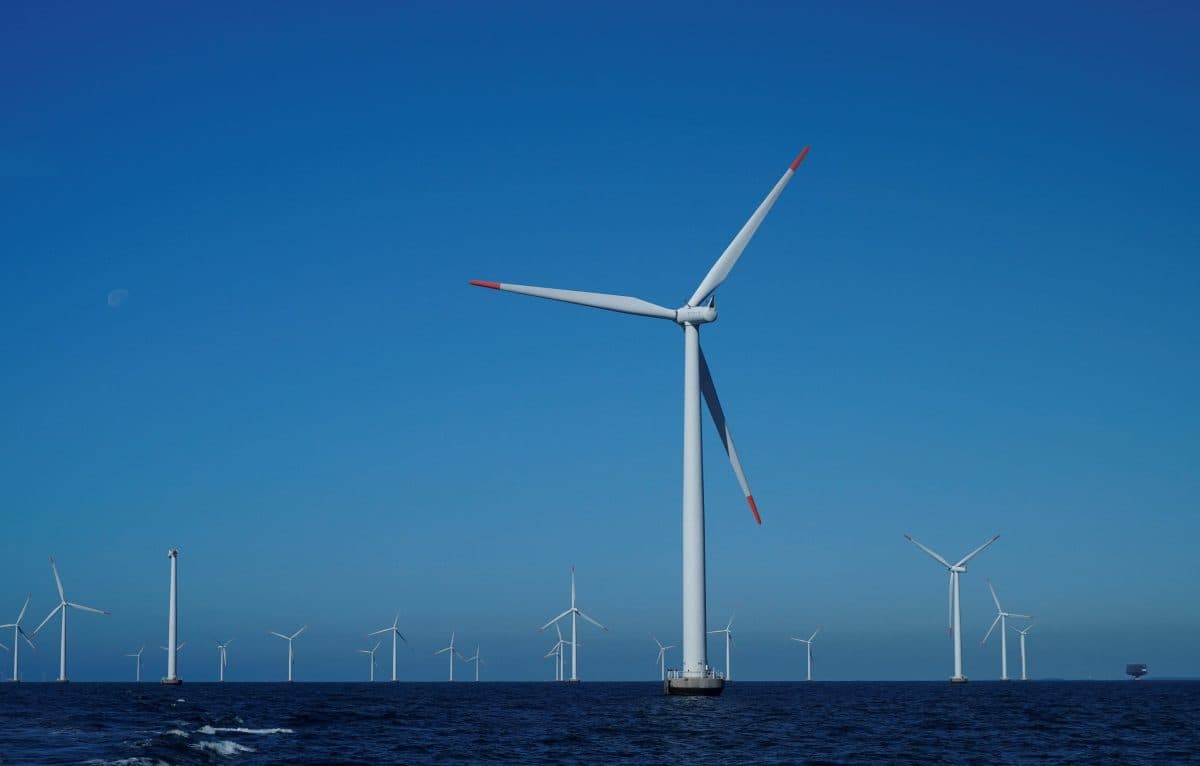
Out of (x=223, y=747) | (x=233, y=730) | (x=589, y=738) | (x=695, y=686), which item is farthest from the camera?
(x=695, y=686)

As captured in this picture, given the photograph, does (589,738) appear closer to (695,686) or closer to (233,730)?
(233,730)

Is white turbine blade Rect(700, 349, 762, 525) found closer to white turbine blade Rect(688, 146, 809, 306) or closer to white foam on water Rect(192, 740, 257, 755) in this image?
white turbine blade Rect(688, 146, 809, 306)

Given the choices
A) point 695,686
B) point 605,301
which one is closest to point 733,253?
point 605,301

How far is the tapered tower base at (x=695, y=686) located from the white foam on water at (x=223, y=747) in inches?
1884

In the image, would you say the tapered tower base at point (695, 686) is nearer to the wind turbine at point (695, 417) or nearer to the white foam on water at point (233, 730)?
the wind turbine at point (695, 417)

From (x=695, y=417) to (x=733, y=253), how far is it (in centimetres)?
1467

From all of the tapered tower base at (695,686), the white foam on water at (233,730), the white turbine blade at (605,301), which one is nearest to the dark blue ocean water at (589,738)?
the white foam on water at (233,730)

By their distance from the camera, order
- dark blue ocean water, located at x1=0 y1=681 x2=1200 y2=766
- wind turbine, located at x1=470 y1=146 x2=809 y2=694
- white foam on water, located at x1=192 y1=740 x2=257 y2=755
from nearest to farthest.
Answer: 1. dark blue ocean water, located at x1=0 y1=681 x2=1200 y2=766
2. white foam on water, located at x1=192 y1=740 x2=257 y2=755
3. wind turbine, located at x1=470 y1=146 x2=809 y2=694

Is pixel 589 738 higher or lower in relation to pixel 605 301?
lower

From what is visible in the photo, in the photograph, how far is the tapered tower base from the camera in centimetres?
9962

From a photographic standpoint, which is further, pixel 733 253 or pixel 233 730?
pixel 733 253

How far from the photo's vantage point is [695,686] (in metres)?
99.6

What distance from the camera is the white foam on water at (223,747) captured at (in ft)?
179

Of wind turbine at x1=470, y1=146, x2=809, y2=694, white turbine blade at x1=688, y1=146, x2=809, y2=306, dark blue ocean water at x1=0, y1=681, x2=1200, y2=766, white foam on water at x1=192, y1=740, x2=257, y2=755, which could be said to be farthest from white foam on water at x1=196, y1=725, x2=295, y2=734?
white turbine blade at x1=688, y1=146, x2=809, y2=306
